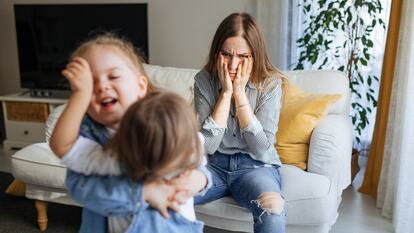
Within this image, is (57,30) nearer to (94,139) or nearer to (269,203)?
(269,203)

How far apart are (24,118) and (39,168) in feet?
5.62

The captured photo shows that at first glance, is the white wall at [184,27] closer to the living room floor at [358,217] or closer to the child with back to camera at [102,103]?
the living room floor at [358,217]

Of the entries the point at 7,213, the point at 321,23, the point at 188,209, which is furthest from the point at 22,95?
the point at 188,209

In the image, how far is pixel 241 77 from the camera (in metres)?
1.55

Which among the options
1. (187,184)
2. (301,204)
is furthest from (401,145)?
(187,184)

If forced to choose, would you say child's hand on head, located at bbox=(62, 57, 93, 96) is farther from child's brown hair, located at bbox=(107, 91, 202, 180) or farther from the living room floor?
the living room floor

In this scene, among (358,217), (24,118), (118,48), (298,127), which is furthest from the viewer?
(24,118)

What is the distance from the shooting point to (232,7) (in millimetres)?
3285

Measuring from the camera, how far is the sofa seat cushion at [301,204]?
169 centimetres

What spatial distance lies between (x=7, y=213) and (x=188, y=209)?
194 cm

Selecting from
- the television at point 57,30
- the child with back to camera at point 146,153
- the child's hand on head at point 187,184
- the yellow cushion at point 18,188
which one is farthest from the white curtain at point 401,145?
the yellow cushion at point 18,188

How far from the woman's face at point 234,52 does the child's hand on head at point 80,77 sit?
86cm

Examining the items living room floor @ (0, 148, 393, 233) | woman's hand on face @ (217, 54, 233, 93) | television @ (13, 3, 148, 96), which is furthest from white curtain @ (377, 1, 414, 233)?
television @ (13, 3, 148, 96)

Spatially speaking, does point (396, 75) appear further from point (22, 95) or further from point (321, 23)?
point (22, 95)
